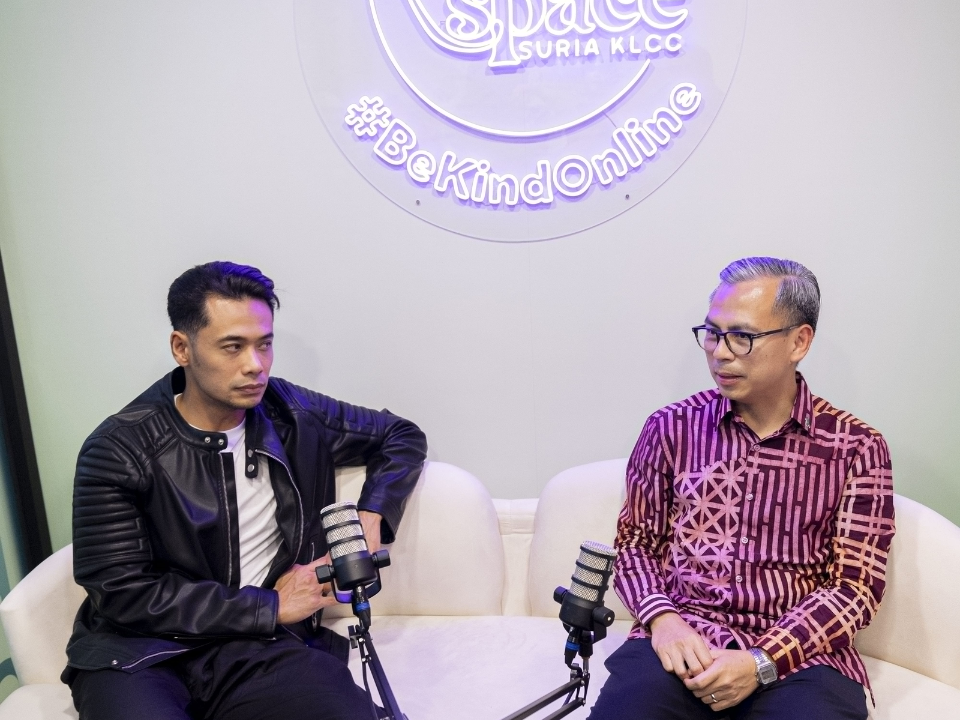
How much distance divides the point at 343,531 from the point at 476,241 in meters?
1.25

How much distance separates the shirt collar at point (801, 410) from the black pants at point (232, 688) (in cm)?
112

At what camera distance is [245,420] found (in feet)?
7.42

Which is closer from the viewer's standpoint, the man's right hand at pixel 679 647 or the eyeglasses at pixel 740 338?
the man's right hand at pixel 679 647

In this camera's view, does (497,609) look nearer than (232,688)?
No

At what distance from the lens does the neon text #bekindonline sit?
2.47 m

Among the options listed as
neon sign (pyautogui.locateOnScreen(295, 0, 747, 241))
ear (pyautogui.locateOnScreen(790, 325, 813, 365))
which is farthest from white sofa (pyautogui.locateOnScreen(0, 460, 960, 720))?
neon sign (pyautogui.locateOnScreen(295, 0, 747, 241))

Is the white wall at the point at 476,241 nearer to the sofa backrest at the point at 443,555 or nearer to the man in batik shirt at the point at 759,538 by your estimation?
the sofa backrest at the point at 443,555

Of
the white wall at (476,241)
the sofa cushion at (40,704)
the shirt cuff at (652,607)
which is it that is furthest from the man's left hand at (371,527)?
the sofa cushion at (40,704)

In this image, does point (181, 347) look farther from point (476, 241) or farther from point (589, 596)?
point (589, 596)

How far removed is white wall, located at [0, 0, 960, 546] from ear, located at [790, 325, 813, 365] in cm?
55

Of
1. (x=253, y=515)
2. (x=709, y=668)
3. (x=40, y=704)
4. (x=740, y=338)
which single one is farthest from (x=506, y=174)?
(x=40, y=704)

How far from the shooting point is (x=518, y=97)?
8.15 ft

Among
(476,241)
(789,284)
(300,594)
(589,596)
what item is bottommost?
(300,594)

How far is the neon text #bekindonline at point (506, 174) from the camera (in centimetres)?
247
